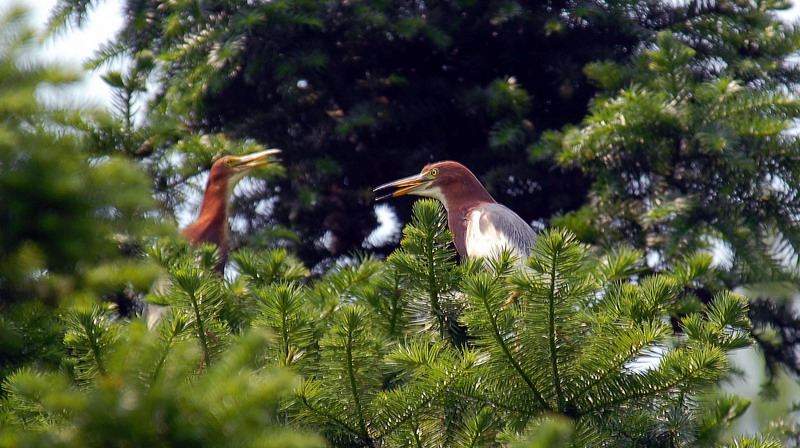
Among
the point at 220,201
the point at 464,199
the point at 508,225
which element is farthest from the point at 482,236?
the point at 220,201

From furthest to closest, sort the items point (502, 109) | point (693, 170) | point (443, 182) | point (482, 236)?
point (502, 109), point (443, 182), point (482, 236), point (693, 170)

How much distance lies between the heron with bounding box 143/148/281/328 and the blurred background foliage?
149mm

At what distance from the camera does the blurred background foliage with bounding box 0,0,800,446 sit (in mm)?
1405

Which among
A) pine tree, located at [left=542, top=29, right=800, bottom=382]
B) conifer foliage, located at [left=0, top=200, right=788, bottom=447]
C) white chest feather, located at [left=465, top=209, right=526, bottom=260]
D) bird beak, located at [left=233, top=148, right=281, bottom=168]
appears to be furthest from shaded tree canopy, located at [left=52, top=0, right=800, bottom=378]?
conifer foliage, located at [left=0, top=200, right=788, bottom=447]

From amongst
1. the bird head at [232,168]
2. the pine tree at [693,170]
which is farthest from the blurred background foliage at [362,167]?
the bird head at [232,168]

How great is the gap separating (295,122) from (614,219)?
5.66ft

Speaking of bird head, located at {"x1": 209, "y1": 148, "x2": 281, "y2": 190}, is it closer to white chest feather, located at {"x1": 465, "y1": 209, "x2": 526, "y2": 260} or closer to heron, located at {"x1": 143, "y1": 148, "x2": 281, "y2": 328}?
heron, located at {"x1": 143, "y1": 148, "x2": 281, "y2": 328}

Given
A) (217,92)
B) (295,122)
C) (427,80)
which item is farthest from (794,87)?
(217,92)

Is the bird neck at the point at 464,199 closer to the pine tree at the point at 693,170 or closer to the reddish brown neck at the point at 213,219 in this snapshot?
the pine tree at the point at 693,170

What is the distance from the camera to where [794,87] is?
4316 mm

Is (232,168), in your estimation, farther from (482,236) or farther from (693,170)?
(693,170)

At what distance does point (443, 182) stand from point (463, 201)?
13 centimetres

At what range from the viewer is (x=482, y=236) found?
3.91m

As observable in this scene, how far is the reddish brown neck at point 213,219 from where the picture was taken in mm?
4457
